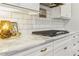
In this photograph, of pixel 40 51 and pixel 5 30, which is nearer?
pixel 40 51

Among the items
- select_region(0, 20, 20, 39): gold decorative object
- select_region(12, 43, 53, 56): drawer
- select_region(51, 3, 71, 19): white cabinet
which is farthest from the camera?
select_region(51, 3, 71, 19): white cabinet

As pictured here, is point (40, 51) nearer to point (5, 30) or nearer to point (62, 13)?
point (5, 30)

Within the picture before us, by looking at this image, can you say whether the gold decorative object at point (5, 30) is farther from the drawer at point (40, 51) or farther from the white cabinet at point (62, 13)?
the white cabinet at point (62, 13)

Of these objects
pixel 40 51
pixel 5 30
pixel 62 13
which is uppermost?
pixel 62 13

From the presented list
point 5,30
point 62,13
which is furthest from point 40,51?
point 62,13

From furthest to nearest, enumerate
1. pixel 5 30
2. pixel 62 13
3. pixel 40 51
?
pixel 62 13 < pixel 5 30 < pixel 40 51

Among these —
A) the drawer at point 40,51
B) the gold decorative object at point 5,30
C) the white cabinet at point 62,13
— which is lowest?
the drawer at point 40,51

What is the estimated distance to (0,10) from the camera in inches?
42.8

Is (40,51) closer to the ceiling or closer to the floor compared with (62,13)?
closer to the floor

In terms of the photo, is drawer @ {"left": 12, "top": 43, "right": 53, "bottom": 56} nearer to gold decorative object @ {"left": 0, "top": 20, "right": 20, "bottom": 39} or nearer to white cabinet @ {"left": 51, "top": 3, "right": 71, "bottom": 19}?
gold decorative object @ {"left": 0, "top": 20, "right": 20, "bottom": 39}

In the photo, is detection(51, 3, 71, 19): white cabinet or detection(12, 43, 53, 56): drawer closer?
detection(12, 43, 53, 56): drawer

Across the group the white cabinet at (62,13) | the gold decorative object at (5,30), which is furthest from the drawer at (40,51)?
the white cabinet at (62,13)

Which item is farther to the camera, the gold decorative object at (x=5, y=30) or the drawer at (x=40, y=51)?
the gold decorative object at (x=5, y=30)

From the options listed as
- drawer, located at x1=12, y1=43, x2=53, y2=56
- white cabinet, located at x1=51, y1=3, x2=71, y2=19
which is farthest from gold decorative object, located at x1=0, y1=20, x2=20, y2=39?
white cabinet, located at x1=51, y1=3, x2=71, y2=19
